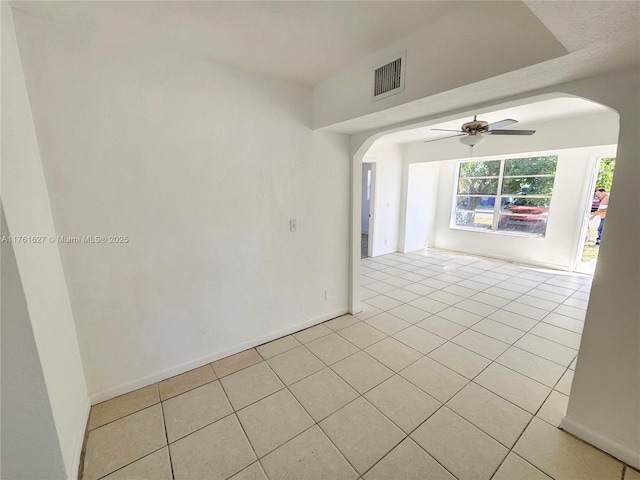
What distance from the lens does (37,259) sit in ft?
4.28

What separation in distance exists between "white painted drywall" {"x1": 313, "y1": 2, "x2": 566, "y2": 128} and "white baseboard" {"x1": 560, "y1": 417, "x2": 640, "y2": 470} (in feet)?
6.72

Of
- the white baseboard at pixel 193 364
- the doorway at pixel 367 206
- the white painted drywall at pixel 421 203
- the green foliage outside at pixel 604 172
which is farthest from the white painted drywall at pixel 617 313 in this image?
the white painted drywall at pixel 421 203

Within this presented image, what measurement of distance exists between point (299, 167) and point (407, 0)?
1.46 meters

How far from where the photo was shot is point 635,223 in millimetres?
1338

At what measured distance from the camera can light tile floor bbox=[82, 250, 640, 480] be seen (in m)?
1.45

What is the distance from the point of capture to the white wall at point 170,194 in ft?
5.28

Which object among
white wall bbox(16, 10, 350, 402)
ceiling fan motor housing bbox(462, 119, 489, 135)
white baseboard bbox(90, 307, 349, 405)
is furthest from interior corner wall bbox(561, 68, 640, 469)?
white baseboard bbox(90, 307, 349, 405)

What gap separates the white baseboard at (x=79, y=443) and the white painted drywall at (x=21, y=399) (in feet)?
0.40

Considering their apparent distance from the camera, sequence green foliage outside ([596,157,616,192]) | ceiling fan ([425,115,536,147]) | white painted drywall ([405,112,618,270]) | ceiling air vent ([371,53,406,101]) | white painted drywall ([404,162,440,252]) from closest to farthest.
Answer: ceiling air vent ([371,53,406,101]) → ceiling fan ([425,115,536,147]) → white painted drywall ([405,112,618,270]) → green foliage outside ([596,157,616,192]) → white painted drywall ([404,162,440,252])

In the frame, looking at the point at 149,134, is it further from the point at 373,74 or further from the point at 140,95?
the point at 373,74

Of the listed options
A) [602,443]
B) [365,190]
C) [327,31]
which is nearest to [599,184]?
[365,190]

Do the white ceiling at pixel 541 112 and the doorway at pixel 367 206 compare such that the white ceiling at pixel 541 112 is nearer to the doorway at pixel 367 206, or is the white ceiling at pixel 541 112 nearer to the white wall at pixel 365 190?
the doorway at pixel 367 206

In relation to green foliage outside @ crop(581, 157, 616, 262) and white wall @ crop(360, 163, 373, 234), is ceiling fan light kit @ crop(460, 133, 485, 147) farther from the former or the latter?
white wall @ crop(360, 163, 373, 234)

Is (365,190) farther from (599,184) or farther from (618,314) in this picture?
(618,314)
